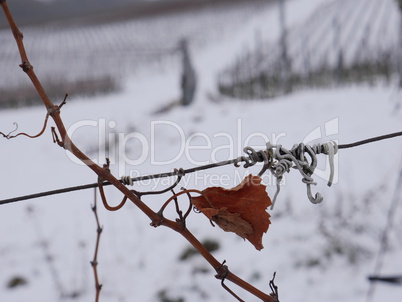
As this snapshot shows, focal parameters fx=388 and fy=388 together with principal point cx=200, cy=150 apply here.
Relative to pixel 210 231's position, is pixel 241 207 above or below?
above

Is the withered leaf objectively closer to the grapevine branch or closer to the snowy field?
the grapevine branch

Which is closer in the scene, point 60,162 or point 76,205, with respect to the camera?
point 76,205

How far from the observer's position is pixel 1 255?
8.68 feet

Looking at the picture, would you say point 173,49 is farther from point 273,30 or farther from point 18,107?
point 18,107

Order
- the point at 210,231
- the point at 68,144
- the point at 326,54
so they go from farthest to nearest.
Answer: the point at 326,54, the point at 210,231, the point at 68,144

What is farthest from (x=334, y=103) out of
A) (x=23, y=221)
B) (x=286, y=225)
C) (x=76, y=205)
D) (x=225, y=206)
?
(x=225, y=206)

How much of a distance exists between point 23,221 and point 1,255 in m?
0.48

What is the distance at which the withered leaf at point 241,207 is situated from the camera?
1.42ft

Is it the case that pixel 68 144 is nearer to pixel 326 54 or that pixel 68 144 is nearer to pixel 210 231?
pixel 210 231

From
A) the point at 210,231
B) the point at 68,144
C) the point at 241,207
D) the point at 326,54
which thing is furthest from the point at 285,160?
the point at 326,54

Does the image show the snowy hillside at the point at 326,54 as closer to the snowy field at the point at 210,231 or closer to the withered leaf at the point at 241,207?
the snowy field at the point at 210,231

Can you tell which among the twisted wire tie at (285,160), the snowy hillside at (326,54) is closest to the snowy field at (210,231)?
the twisted wire tie at (285,160)

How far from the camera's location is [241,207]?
1.46 ft

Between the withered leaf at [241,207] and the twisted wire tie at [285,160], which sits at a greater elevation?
the twisted wire tie at [285,160]
